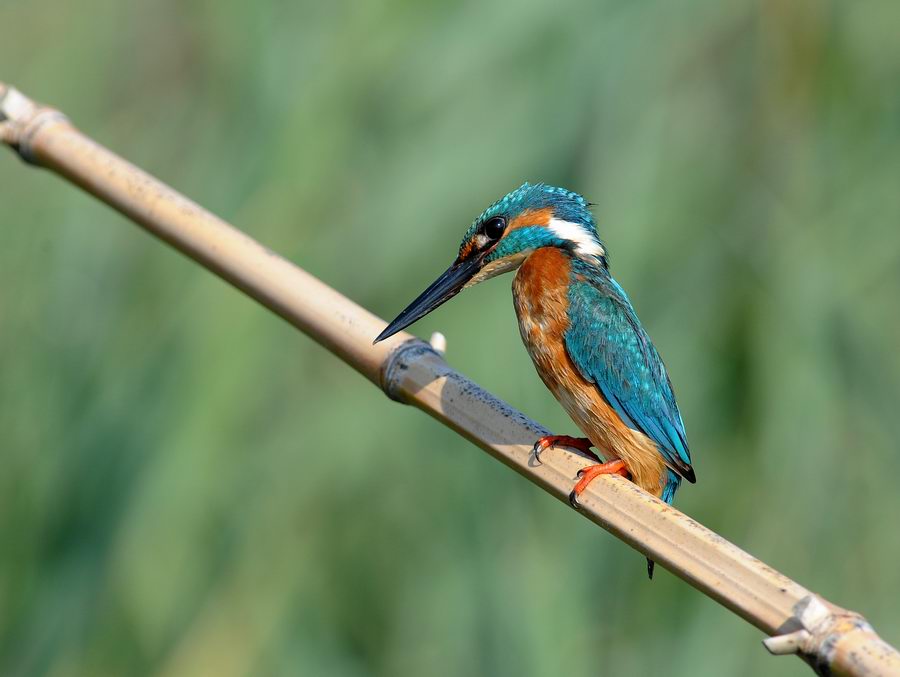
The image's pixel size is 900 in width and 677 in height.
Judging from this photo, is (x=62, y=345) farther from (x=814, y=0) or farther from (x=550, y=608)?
(x=814, y=0)

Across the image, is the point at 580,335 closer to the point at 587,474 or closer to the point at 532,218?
the point at 532,218

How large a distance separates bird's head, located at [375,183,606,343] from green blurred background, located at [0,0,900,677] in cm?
7

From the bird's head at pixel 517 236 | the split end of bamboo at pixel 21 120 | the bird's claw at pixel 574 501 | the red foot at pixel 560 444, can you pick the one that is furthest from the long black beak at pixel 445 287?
the split end of bamboo at pixel 21 120

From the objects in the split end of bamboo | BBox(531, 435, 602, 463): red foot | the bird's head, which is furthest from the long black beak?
the split end of bamboo

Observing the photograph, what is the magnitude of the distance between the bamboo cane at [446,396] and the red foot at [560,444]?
0.01m

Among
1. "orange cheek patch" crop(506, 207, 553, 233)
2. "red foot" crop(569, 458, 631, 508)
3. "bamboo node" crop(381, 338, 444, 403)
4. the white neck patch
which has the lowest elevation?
"red foot" crop(569, 458, 631, 508)

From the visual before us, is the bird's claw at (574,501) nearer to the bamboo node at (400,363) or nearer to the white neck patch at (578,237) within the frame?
the bamboo node at (400,363)

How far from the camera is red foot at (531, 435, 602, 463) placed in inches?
63.9

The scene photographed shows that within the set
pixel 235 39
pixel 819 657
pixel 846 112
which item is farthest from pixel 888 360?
pixel 235 39

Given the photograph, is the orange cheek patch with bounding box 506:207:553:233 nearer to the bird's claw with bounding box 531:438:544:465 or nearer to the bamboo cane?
the bamboo cane

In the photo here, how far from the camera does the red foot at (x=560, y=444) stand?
162 cm

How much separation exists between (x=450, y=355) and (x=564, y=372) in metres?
0.21

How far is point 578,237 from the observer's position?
7.14ft

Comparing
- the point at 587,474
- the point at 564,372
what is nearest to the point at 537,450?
Result: the point at 587,474
